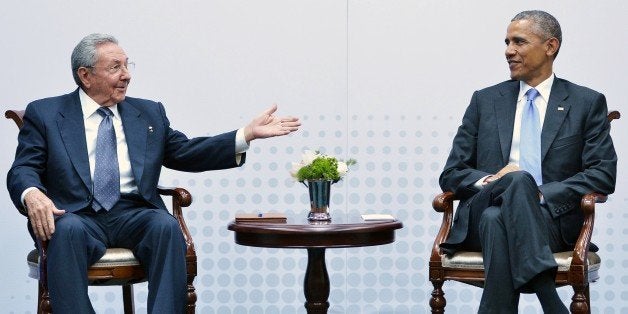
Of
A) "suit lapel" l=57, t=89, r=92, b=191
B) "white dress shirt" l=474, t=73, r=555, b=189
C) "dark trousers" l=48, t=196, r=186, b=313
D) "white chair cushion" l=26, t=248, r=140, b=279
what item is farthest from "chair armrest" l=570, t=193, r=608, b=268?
"suit lapel" l=57, t=89, r=92, b=191

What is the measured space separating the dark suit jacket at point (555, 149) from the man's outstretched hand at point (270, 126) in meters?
0.73

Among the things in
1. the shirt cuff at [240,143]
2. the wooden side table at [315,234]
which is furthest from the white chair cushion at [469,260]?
the shirt cuff at [240,143]

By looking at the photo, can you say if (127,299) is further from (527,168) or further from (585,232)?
(585,232)

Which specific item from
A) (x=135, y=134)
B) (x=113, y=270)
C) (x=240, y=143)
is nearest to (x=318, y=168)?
(x=240, y=143)

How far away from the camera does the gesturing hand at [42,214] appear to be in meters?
4.68

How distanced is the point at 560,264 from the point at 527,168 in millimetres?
592

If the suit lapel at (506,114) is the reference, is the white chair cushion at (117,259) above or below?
below

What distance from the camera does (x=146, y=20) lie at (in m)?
6.23

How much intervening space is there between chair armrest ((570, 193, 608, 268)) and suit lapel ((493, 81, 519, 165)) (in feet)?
1.62

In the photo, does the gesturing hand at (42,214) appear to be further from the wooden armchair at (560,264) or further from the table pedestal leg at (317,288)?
the wooden armchair at (560,264)

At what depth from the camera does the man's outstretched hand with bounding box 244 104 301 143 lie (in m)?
5.17

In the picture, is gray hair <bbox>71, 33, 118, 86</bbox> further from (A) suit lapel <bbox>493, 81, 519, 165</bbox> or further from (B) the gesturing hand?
(A) suit lapel <bbox>493, 81, 519, 165</bbox>

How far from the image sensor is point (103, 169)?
511cm

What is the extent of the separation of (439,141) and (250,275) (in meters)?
1.26
